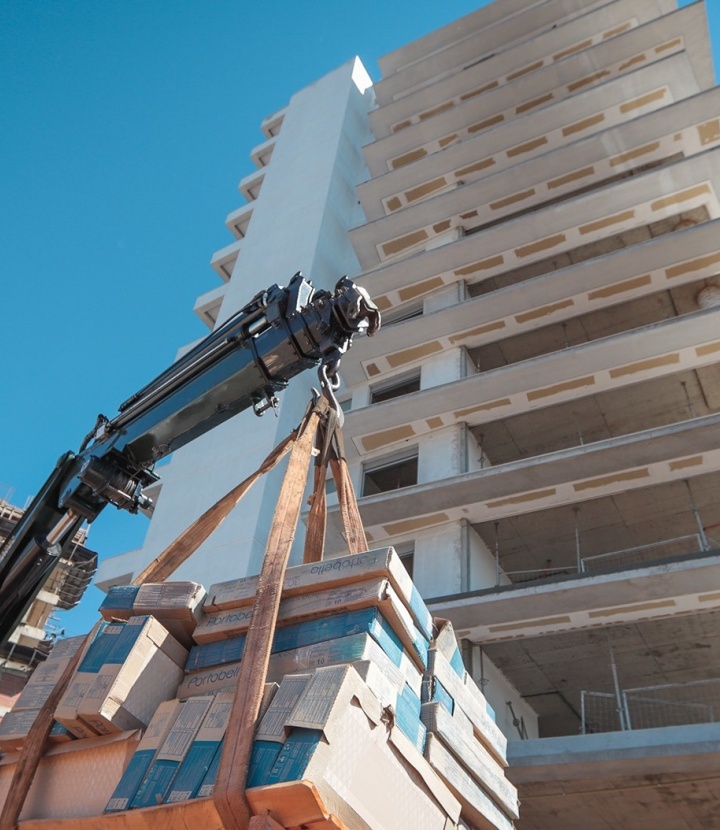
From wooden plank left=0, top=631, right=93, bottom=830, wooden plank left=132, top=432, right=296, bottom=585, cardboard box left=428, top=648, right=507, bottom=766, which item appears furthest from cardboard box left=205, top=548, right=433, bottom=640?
wooden plank left=132, top=432, right=296, bottom=585

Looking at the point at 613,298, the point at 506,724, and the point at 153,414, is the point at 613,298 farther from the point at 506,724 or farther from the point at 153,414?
the point at 153,414

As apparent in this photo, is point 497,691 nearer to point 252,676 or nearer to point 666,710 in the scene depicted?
point 666,710

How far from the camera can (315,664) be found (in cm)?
399

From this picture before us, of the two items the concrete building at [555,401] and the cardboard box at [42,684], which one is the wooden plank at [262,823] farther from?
the concrete building at [555,401]

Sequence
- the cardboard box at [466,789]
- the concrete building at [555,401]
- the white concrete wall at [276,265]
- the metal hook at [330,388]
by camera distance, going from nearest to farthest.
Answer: the cardboard box at [466,789]
the metal hook at [330,388]
the concrete building at [555,401]
the white concrete wall at [276,265]

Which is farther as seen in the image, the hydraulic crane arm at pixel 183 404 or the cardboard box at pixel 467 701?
the hydraulic crane arm at pixel 183 404

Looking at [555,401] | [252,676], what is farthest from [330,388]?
[555,401]

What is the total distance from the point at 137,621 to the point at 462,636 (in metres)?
9.43

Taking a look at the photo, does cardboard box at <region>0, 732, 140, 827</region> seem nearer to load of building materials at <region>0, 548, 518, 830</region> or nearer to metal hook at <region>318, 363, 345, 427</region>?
load of building materials at <region>0, 548, 518, 830</region>

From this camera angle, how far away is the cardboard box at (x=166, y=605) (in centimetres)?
454

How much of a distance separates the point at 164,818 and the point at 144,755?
46cm

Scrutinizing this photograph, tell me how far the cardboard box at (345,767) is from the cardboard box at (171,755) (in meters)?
0.57

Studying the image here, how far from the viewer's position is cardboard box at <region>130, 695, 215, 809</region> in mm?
3531

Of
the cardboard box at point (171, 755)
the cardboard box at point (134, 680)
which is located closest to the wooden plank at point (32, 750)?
the cardboard box at point (134, 680)
